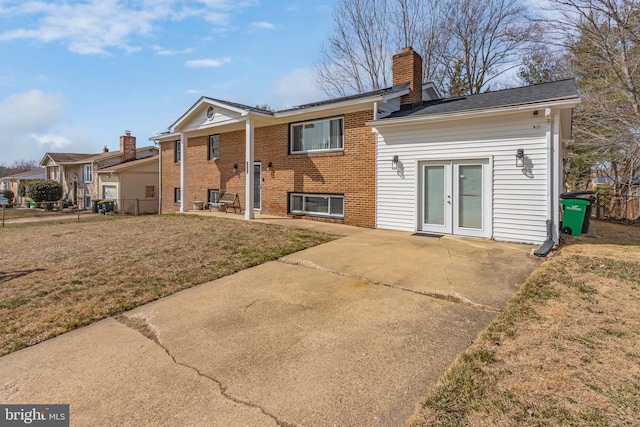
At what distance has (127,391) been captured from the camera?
107 inches

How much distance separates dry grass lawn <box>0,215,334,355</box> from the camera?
430cm

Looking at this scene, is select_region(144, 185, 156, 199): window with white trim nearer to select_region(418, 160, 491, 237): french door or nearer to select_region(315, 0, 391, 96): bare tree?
select_region(315, 0, 391, 96): bare tree

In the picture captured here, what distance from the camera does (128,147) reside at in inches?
1180

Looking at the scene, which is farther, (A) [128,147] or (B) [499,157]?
(A) [128,147]

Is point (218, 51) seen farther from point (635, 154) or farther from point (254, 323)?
point (635, 154)

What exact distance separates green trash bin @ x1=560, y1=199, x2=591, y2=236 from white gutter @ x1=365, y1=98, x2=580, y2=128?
3.57 metres

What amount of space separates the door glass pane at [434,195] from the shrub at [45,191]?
121 feet

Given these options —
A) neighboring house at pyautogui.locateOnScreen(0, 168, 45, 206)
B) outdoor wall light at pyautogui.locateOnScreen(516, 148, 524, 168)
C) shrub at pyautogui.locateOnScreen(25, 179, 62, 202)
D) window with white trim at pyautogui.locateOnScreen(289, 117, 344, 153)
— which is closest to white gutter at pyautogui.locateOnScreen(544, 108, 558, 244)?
outdoor wall light at pyautogui.locateOnScreen(516, 148, 524, 168)

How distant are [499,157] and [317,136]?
611 cm

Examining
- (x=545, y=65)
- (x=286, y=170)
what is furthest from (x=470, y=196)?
(x=545, y=65)

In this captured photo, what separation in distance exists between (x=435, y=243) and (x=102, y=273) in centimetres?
690

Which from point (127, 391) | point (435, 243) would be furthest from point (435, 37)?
point (127, 391)

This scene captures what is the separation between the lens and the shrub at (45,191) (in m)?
31.7

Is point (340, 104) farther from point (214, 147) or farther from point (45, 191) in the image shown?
point (45, 191)
